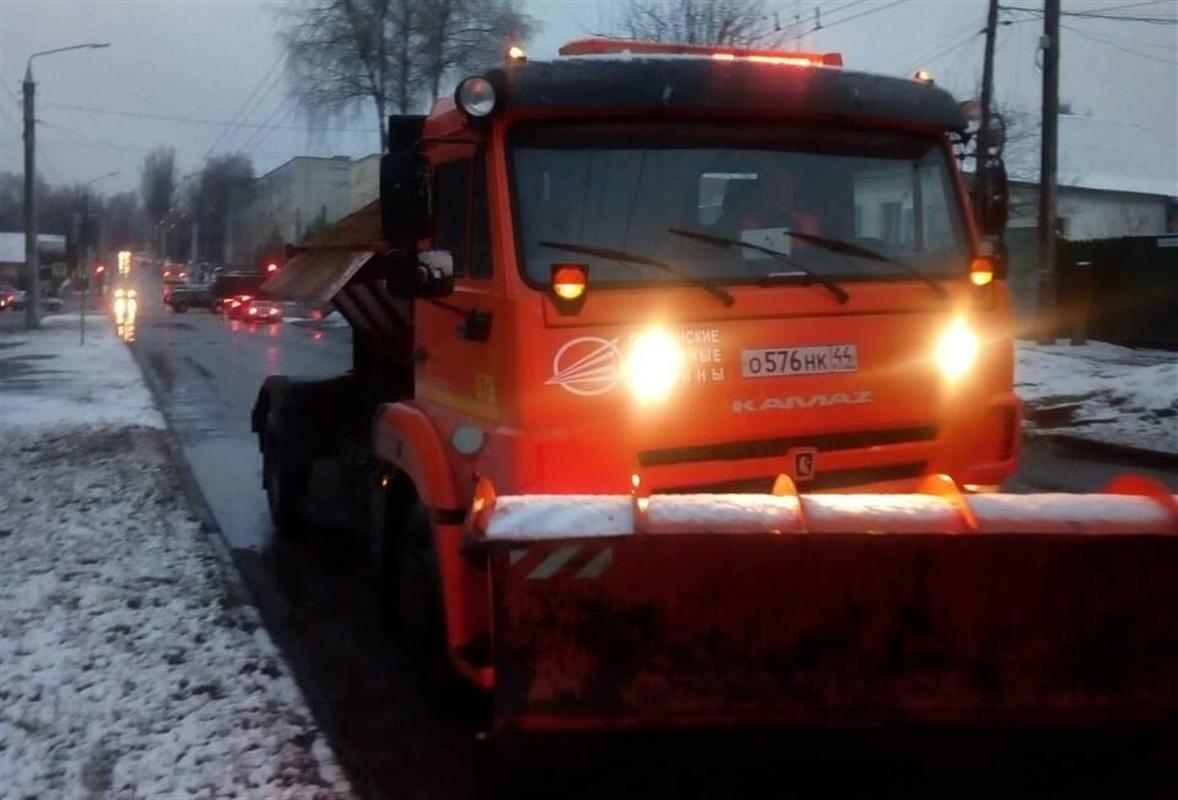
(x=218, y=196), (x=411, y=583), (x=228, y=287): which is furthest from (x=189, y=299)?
(x=411, y=583)

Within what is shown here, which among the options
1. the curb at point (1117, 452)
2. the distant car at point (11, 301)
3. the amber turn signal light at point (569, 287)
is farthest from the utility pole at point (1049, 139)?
the distant car at point (11, 301)

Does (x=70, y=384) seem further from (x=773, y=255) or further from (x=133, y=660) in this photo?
(x=773, y=255)

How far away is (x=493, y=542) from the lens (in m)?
4.73

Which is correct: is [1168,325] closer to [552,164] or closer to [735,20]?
[735,20]

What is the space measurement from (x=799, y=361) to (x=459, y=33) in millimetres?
44012

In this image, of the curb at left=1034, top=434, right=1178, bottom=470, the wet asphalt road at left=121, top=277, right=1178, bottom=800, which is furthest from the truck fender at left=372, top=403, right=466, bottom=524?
the curb at left=1034, top=434, right=1178, bottom=470

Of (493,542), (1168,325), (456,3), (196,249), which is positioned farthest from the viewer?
(196,249)

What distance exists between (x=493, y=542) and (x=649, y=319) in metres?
1.54

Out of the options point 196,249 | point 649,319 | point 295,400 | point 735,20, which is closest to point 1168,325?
point 735,20

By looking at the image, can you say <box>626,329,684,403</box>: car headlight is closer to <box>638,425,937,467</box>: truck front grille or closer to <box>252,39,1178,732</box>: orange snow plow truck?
<box>252,39,1178,732</box>: orange snow plow truck

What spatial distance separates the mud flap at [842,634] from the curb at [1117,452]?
1134 cm

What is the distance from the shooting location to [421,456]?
658cm

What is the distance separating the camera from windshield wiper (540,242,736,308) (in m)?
6.02

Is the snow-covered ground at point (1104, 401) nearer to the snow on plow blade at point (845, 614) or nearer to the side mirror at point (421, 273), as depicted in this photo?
the side mirror at point (421, 273)
